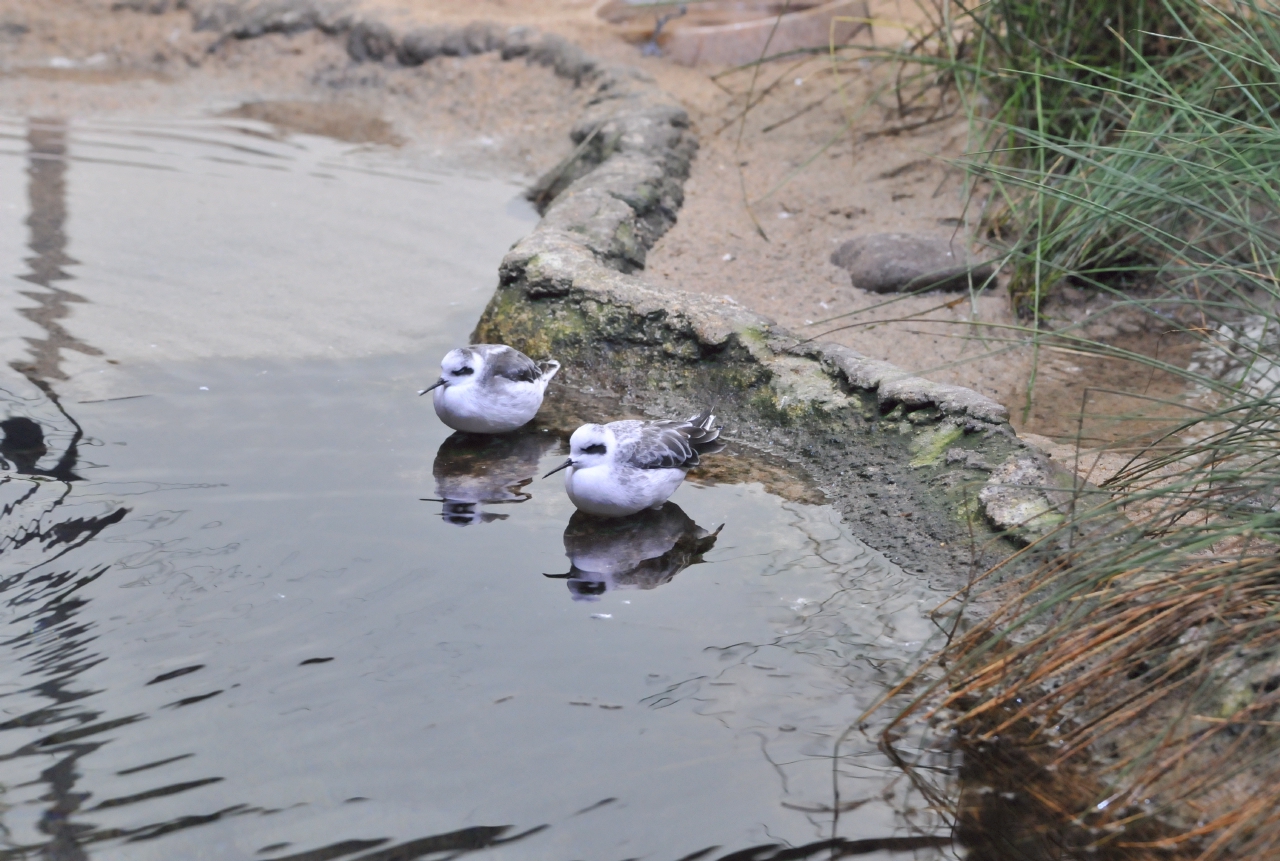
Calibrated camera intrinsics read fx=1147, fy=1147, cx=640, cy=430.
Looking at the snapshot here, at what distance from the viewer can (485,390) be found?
15.0 ft

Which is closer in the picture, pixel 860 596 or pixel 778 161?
pixel 860 596

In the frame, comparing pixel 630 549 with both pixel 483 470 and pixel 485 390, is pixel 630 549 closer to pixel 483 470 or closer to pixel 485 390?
pixel 483 470

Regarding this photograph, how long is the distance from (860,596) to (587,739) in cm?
110

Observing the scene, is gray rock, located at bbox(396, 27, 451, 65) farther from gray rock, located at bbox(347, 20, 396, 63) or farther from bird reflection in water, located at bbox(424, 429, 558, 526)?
bird reflection in water, located at bbox(424, 429, 558, 526)

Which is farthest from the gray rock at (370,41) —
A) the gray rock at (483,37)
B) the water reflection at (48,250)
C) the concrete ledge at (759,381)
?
the concrete ledge at (759,381)

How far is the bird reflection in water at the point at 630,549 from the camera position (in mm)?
3799

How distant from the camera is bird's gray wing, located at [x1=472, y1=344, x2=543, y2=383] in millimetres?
4637

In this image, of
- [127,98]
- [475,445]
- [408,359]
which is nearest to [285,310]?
[408,359]

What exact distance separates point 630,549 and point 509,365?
105 centimetres

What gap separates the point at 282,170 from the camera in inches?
319

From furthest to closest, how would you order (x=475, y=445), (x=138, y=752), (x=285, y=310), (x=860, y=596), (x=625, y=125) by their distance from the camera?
(x=625, y=125) < (x=285, y=310) < (x=475, y=445) < (x=860, y=596) < (x=138, y=752)

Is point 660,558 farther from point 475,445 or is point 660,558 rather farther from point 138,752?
point 138,752

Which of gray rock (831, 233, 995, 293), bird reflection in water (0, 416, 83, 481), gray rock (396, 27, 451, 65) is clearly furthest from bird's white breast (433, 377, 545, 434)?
gray rock (396, 27, 451, 65)

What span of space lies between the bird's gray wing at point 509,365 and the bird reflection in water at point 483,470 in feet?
0.97
